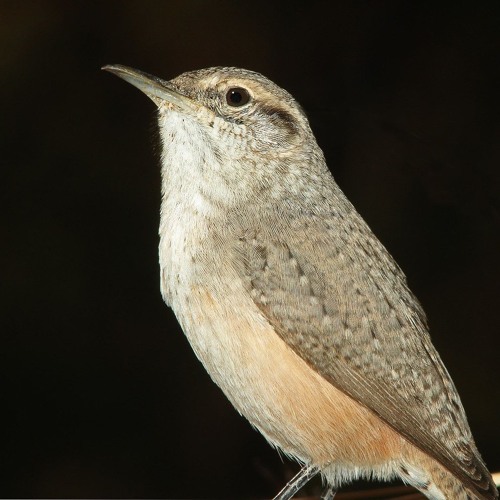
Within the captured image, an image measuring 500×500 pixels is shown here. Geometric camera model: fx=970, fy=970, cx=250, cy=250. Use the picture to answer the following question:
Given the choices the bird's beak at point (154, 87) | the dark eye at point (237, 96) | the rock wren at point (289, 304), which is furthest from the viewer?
the dark eye at point (237, 96)

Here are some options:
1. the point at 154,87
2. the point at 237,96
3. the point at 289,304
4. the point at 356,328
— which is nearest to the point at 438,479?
the point at 356,328

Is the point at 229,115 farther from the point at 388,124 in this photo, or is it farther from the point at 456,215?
the point at 456,215

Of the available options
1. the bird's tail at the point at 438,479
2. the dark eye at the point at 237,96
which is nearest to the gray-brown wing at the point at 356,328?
the bird's tail at the point at 438,479

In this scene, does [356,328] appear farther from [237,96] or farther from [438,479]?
[237,96]

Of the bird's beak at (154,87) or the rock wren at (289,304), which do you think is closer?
the rock wren at (289,304)

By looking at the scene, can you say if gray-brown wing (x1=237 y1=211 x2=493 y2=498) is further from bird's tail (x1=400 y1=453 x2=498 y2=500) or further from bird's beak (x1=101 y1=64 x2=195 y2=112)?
bird's beak (x1=101 y1=64 x2=195 y2=112)

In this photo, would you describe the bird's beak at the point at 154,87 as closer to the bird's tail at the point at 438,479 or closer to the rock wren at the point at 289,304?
the rock wren at the point at 289,304

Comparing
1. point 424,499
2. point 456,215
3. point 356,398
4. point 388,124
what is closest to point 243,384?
point 356,398
